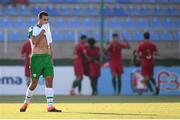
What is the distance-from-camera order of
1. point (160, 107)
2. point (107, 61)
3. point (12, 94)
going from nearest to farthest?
point (160, 107) < point (12, 94) < point (107, 61)

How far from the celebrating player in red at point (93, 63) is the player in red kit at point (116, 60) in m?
0.44

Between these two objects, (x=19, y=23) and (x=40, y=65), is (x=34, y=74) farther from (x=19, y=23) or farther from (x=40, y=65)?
(x=19, y=23)

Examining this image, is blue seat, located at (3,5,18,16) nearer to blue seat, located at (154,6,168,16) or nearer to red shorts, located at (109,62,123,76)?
blue seat, located at (154,6,168,16)

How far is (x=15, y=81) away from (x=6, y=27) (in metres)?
5.84

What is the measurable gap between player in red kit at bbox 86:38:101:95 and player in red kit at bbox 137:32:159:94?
1.41 m

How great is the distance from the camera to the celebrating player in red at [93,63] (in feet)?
70.2

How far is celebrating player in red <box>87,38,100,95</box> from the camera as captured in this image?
21.4 m

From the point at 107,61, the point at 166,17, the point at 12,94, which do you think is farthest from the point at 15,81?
the point at 166,17

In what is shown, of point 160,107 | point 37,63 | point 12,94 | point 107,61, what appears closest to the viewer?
point 37,63

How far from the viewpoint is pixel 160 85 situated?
2192 cm

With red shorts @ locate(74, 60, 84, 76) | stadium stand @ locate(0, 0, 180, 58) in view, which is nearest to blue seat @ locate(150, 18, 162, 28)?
stadium stand @ locate(0, 0, 180, 58)

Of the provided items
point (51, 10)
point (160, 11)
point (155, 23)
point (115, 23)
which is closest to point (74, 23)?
point (51, 10)

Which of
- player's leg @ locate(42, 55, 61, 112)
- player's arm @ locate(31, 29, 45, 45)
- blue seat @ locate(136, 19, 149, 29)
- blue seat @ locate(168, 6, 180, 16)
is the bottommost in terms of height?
player's leg @ locate(42, 55, 61, 112)

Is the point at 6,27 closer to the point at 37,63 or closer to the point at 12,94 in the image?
the point at 12,94
